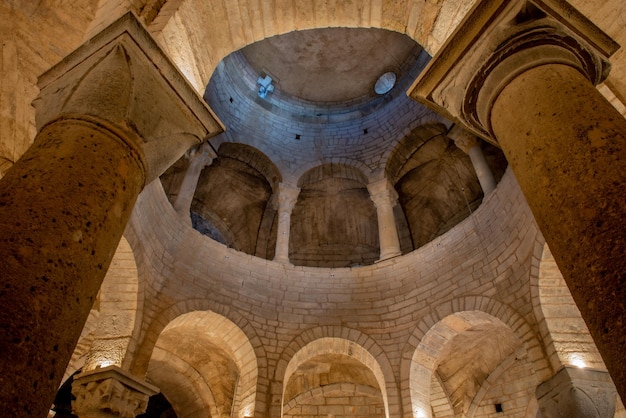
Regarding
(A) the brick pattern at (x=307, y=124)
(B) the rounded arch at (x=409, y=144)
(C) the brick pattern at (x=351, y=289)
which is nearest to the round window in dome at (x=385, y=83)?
(A) the brick pattern at (x=307, y=124)

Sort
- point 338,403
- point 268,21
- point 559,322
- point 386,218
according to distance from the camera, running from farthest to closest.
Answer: point 386,218
point 338,403
point 559,322
point 268,21

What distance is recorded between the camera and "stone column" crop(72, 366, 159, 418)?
220 inches

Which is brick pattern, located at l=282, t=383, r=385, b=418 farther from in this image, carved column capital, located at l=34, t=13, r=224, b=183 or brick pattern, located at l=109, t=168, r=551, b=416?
carved column capital, located at l=34, t=13, r=224, b=183

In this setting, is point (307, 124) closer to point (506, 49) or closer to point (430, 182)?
point (430, 182)

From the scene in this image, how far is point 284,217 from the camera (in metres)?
11.0

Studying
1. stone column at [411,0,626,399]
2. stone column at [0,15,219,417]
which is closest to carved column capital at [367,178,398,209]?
stone column at [411,0,626,399]

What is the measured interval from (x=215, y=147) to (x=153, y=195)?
13.3ft

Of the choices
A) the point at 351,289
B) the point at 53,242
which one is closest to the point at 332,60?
the point at 351,289

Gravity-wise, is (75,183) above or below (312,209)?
below

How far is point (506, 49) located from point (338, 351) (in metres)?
6.75

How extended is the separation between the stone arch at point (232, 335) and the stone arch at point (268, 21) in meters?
4.04

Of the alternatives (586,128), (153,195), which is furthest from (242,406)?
(586,128)

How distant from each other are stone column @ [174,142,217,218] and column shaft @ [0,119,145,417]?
6383mm

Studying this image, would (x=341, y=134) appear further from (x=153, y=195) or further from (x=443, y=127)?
(x=153, y=195)
